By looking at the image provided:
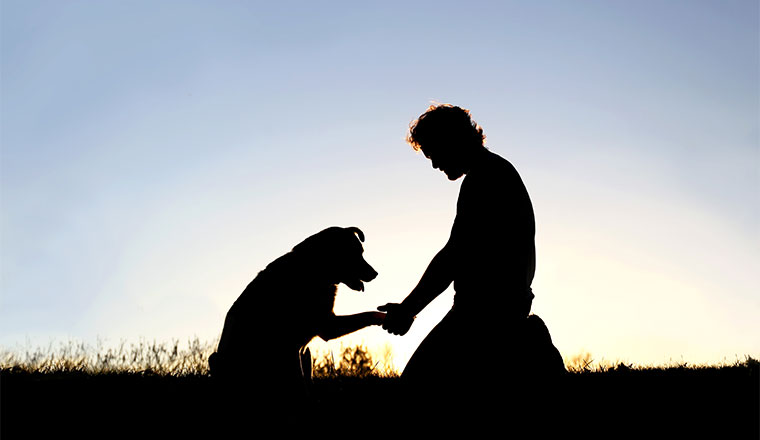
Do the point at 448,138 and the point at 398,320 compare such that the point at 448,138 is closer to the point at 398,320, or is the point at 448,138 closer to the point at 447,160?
the point at 447,160

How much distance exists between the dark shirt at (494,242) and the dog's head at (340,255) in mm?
2036

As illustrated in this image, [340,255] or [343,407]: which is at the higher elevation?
[340,255]

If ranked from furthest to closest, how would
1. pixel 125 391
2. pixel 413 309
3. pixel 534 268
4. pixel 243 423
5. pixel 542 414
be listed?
pixel 125 391, pixel 243 423, pixel 413 309, pixel 534 268, pixel 542 414

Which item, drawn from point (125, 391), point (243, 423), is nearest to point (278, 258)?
point (243, 423)

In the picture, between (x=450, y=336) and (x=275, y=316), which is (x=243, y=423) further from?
(x=450, y=336)

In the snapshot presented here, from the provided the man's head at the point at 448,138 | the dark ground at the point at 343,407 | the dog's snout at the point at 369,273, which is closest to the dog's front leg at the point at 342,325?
the dark ground at the point at 343,407

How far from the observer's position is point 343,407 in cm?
611

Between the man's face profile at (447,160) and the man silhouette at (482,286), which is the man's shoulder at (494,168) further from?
the man's face profile at (447,160)

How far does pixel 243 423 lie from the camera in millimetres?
5020

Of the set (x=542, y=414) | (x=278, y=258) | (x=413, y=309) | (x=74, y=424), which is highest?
(x=278, y=258)

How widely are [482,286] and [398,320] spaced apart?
100 centimetres

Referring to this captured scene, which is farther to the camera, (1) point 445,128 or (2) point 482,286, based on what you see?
(1) point 445,128

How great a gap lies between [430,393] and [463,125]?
1.79 m

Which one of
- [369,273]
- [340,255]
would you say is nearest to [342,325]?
[340,255]
